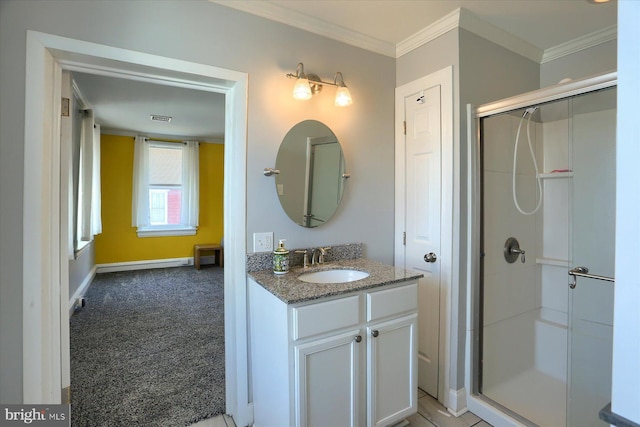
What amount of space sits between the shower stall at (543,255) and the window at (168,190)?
5090 millimetres

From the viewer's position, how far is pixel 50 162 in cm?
144

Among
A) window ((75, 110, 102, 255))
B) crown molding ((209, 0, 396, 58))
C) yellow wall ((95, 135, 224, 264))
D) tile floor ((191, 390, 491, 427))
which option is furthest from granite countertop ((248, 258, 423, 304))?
yellow wall ((95, 135, 224, 264))

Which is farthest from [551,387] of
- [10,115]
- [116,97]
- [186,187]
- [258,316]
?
[186,187]

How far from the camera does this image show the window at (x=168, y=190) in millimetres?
5500

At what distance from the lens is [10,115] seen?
1319 millimetres

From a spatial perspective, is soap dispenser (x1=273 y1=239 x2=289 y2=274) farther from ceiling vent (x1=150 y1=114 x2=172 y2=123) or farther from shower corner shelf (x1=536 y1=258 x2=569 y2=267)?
ceiling vent (x1=150 y1=114 x2=172 y2=123)

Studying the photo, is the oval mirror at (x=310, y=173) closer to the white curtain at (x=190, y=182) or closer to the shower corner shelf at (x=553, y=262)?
the shower corner shelf at (x=553, y=262)

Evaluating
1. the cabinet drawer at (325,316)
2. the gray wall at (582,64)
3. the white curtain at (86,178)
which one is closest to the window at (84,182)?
the white curtain at (86,178)

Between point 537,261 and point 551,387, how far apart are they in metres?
0.89

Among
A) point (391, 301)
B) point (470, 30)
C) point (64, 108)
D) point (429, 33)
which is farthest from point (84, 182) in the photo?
point (470, 30)

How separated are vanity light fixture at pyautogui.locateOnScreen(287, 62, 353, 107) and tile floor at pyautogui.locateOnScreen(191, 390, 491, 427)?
1.99 m

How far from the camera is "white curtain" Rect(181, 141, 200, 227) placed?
5.77m

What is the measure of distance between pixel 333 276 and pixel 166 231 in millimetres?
4776

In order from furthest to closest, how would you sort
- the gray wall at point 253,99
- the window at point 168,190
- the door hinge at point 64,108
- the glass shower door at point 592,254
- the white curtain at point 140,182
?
1. the window at point 168,190
2. the white curtain at point 140,182
3. the glass shower door at point 592,254
4. the door hinge at point 64,108
5. the gray wall at point 253,99
